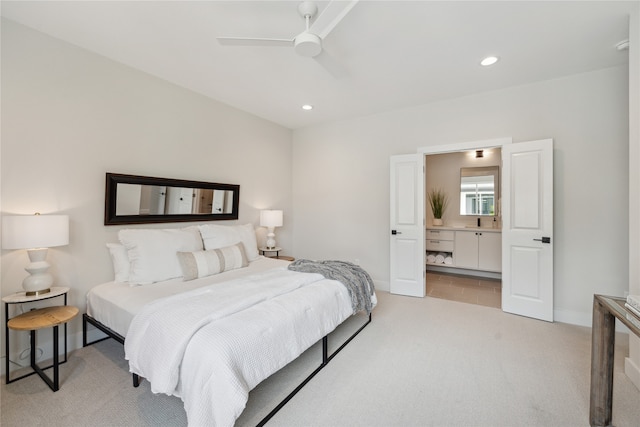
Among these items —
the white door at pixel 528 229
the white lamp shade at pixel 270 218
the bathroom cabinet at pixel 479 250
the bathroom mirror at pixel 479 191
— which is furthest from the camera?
the bathroom mirror at pixel 479 191

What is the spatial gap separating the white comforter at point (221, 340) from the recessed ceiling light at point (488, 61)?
278 cm

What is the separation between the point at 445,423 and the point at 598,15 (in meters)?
3.14

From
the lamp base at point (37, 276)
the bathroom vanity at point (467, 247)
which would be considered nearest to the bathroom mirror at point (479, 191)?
the bathroom vanity at point (467, 247)

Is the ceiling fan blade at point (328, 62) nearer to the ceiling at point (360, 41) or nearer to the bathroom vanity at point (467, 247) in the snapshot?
the ceiling at point (360, 41)

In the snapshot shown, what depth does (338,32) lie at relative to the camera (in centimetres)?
230

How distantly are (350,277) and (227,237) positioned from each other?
160 centimetres

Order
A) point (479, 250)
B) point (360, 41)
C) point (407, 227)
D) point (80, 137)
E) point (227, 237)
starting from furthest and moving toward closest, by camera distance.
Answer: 1. point (479, 250)
2. point (407, 227)
3. point (227, 237)
4. point (80, 137)
5. point (360, 41)

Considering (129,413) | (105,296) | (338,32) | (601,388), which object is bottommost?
(129,413)

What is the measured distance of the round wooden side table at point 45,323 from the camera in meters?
1.91

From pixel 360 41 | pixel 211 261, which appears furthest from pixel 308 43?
pixel 211 261

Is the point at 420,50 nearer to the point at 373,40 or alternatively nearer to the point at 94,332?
the point at 373,40

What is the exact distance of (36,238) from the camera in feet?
6.65

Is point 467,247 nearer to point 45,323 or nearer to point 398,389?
point 398,389

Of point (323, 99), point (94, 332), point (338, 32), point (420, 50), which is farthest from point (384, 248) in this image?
point (94, 332)
